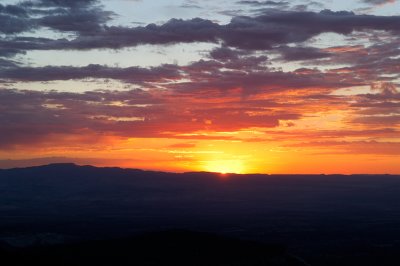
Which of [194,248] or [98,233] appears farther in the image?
[98,233]

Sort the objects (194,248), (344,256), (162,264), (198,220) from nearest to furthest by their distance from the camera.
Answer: (162,264) → (194,248) → (344,256) → (198,220)

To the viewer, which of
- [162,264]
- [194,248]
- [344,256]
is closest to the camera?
[162,264]

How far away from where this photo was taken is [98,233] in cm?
14162

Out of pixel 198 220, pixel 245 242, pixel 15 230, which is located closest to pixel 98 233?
pixel 15 230

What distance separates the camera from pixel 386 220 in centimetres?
18862

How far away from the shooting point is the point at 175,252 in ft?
257

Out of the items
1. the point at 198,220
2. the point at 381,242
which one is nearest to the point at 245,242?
the point at 381,242

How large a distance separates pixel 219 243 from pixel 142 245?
9.20 m

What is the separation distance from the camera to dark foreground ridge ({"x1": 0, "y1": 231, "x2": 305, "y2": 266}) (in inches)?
2970

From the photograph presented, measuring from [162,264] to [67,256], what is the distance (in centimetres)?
1039

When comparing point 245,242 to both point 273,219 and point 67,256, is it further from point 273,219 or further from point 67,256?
point 273,219

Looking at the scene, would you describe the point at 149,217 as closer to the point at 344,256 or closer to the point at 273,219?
the point at 273,219

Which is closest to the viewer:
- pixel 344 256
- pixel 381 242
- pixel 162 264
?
pixel 162 264

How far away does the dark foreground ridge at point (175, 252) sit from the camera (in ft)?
247
